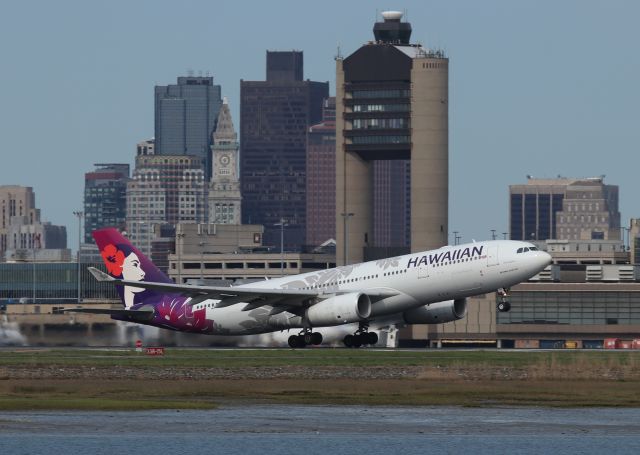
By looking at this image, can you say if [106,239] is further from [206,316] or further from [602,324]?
[602,324]

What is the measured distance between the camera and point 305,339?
105 meters

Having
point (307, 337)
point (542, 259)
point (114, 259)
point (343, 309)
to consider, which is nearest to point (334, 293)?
point (343, 309)

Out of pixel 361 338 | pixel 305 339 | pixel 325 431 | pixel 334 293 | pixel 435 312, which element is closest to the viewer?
pixel 325 431

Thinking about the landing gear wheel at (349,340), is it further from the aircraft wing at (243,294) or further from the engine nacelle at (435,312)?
the aircraft wing at (243,294)

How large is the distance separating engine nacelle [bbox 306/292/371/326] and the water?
3045 cm

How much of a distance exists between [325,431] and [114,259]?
51399mm

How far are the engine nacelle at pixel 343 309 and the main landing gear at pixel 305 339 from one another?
2.86 meters

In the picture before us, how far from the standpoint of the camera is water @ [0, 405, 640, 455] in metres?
56.9

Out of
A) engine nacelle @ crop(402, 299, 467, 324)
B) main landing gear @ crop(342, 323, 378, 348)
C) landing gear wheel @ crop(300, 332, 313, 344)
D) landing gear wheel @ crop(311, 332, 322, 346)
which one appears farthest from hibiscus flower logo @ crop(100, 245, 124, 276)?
engine nacelle @ crop(402, 299, 467, 324)

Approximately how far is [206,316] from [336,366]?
20.6m

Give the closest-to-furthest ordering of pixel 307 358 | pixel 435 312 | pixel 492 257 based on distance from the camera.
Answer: pixel 307 358 < pixel 492 257 < pixel 435 312

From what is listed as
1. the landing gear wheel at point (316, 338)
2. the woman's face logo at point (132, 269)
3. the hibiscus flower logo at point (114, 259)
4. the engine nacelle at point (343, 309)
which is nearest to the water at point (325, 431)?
the engine nacelle at point (343, 309)

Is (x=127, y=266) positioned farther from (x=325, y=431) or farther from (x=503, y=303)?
(x=325, y=431)

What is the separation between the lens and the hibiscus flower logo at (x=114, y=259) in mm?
109938
